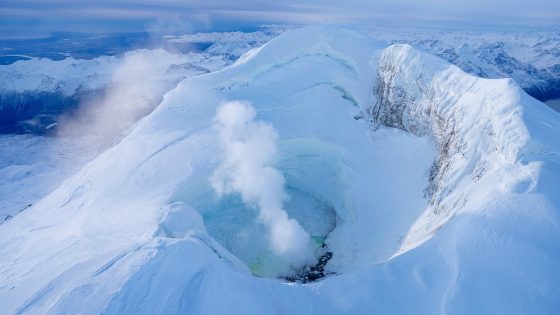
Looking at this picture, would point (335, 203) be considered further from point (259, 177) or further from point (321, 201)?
point (259, 177)

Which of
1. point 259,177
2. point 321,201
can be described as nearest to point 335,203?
point 321,201

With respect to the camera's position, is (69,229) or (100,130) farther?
(100,130)

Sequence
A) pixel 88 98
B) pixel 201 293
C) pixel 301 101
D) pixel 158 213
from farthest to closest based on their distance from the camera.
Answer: pixel 88 98 < pixel 301 101 < pixel 158 213 < pixel 201 293

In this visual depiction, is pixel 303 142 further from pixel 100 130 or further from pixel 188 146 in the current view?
pixel 100 130

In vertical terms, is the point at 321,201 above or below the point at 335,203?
below

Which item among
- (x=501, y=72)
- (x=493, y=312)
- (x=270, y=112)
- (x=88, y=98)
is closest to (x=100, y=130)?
(x=88, y=98)

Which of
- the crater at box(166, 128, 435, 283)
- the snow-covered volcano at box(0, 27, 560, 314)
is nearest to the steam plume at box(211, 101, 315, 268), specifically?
the snow-covered volcano at box(0, 27, 560, 314)

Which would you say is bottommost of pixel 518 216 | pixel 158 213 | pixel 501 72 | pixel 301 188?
pixel 501 72

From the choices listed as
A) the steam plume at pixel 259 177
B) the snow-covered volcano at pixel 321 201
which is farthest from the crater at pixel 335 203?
the steam plume at pixel 259 177
